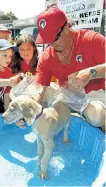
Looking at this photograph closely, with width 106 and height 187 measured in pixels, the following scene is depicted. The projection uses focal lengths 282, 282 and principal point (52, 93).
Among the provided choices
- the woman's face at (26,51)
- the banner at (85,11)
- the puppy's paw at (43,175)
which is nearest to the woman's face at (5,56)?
the woman's face at (26,51)

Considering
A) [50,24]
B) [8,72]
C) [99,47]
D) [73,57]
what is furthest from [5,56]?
[99,47]

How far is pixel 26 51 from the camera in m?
3.69

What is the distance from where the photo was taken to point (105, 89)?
2.60 metres

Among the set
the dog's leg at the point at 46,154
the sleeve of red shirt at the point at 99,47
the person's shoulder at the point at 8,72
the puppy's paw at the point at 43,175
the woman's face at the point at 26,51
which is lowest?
the puppy's paw at the point at 43,175

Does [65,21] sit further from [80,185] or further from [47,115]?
[80,185]

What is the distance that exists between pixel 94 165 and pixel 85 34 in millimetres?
1155

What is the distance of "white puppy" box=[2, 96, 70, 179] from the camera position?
2047 mm

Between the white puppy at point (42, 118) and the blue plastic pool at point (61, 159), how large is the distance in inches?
5.8

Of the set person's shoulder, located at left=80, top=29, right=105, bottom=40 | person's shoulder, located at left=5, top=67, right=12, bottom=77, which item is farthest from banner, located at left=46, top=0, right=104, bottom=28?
person's shoulder, located at left=80, top=29, right=105, bottom=40

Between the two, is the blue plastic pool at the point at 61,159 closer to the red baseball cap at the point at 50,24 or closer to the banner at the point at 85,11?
the red baseball cap at the point at 50,24

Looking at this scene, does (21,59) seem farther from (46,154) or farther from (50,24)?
(46,154)

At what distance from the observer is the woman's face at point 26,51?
145 inches

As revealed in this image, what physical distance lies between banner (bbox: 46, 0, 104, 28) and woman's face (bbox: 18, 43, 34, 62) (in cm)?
190

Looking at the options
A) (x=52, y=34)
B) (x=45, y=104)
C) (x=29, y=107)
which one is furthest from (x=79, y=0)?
(x=29, y=107)
